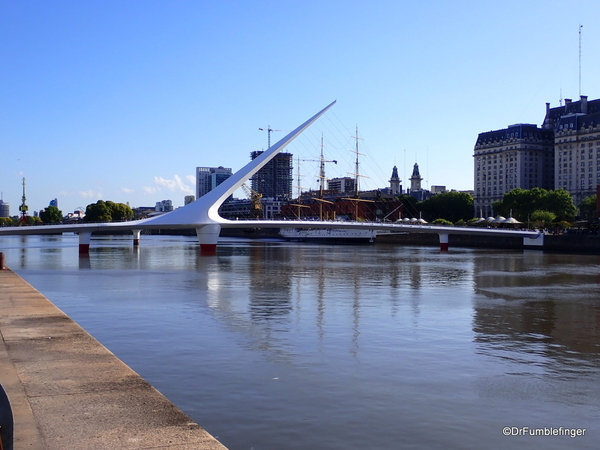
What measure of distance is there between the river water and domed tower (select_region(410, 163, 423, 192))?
434 ft

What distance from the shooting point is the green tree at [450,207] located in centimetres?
8869

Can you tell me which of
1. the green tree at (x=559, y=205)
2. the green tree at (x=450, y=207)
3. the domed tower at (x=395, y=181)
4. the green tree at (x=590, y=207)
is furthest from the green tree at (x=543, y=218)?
the domed tower at (x=395, y=181)

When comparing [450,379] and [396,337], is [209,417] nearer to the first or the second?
[450,379]

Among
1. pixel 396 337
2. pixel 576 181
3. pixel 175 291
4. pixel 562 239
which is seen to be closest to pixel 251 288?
pixel 175 291

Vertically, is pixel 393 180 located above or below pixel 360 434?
above

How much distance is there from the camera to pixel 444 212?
89688 millimetres

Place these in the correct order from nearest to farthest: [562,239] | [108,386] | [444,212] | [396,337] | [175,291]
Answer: [108,386] → [396,337] → [175,291] → [562,239] → [444,212]

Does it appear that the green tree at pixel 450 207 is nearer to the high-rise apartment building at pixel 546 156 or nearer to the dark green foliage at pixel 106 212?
the high-rise apartment building at pixel 546 156

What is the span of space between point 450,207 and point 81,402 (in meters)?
87.0

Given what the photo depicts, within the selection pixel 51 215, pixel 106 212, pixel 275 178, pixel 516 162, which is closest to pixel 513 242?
pixel 516 162

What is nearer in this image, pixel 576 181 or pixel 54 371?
pixel 54 371

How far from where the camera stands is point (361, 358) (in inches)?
370

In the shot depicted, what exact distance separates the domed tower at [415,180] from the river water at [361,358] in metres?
132

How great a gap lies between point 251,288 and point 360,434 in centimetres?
1432
